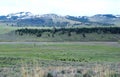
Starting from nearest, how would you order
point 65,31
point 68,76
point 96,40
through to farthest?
point 68,76 → point 96,40 → point 65,31

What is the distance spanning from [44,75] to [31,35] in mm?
89388

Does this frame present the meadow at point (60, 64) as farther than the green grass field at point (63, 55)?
No

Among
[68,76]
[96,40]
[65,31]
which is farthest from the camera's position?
[65,31]

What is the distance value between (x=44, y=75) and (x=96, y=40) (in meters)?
82.2

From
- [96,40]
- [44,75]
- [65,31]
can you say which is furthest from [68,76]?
[65,31]

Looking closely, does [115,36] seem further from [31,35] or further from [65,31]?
[31,35]

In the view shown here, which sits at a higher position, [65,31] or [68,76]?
[68,76]

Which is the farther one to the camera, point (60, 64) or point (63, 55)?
point (63, 55)

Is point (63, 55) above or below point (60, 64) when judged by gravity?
below

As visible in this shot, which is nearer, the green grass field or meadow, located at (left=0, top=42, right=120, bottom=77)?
meadow, located at (left=0, top=42, right=120, bottom=77)

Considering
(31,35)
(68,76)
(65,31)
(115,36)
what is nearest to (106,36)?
(115,36)

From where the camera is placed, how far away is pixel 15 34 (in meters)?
110

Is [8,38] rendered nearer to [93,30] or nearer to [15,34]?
[15,34]

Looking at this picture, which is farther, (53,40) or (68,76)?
(53,40)
